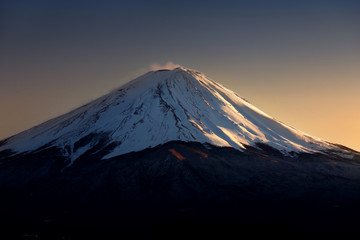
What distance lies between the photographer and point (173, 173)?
94125 mm

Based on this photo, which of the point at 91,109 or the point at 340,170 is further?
the point at 91,109

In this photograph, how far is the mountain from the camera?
2621 inches

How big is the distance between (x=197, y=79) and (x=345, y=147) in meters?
58.1

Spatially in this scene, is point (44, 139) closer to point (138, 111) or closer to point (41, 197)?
point (138, 111)

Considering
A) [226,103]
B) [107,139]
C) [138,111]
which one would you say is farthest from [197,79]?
[107,139]

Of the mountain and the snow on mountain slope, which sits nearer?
the mountain

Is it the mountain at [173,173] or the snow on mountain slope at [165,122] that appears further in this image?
the snow on mountain slope at [165,122]

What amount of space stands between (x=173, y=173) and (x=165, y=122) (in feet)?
95.3

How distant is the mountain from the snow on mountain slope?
1.79 feet

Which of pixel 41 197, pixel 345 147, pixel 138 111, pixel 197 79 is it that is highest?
pixel 197 79

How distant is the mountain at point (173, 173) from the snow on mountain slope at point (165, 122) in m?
0.55

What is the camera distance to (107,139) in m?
116

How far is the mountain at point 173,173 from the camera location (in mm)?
66562

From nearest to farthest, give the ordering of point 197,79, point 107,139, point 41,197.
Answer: point 41,197
point 107,139
point 197,79
